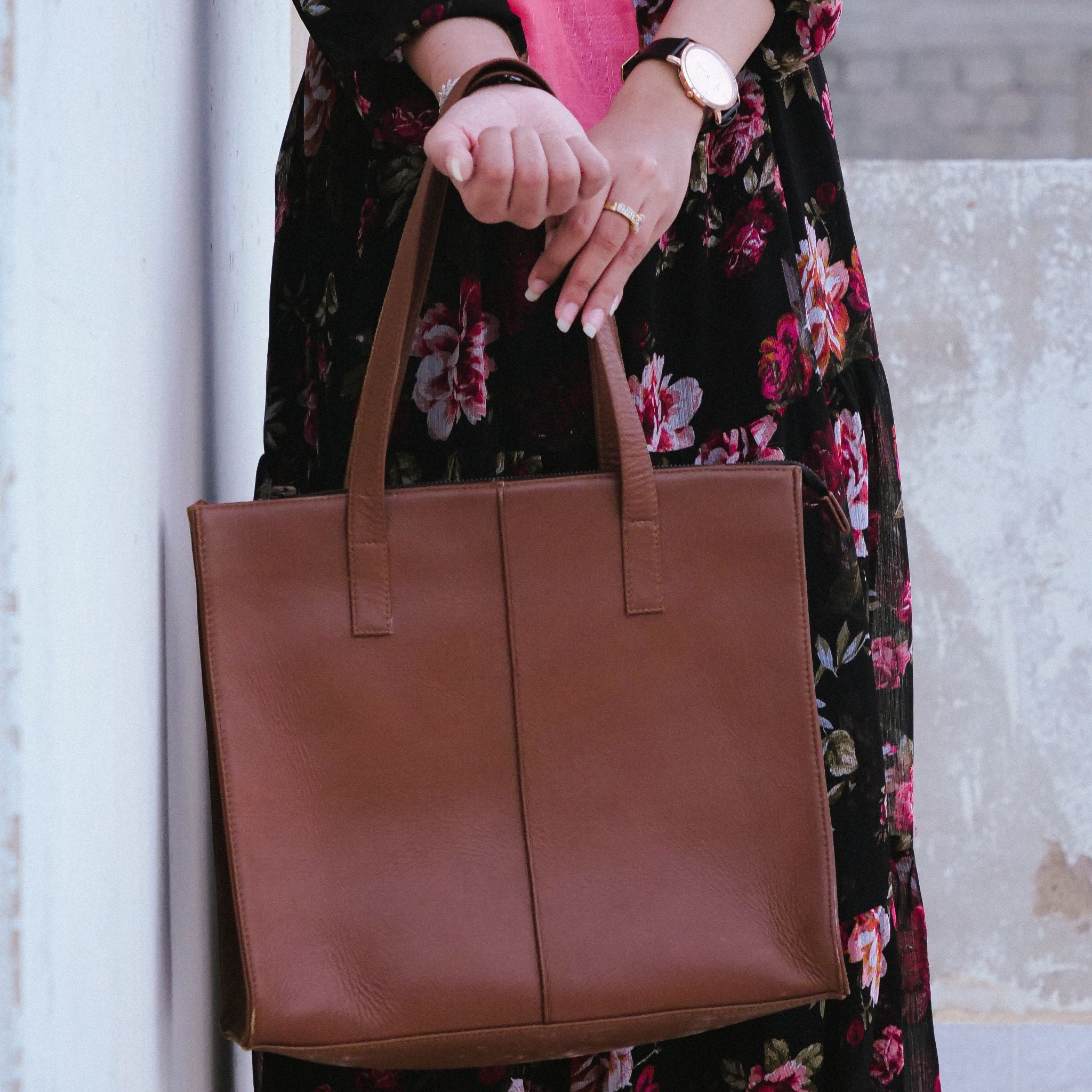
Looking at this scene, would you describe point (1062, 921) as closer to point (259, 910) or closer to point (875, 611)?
point (875, 611)

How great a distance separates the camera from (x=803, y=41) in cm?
76

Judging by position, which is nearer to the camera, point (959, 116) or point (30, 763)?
point (30, 763)

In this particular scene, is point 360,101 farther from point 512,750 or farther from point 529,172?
point 512,750

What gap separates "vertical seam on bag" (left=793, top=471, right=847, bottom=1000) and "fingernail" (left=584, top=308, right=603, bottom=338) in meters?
0.15

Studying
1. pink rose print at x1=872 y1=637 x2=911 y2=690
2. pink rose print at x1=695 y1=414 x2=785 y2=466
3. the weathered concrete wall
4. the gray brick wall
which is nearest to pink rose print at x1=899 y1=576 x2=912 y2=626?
pink rose print at x1=872 y1=637 x2=911 y2=690

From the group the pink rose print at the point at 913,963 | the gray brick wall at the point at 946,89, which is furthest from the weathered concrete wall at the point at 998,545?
the gray brick wall at the point at 946,89

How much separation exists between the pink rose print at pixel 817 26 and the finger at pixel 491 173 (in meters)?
0.27

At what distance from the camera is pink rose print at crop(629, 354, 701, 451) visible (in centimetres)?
76

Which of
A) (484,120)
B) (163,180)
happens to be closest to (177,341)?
(163,180)

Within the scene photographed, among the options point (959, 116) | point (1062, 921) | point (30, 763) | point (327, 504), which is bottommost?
point (1062, 921)

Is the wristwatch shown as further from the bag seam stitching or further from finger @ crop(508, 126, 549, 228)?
the bag seam stitching

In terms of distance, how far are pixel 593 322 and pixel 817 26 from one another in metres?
0.27

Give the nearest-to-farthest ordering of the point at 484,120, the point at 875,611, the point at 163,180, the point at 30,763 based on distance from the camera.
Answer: the point at 30,763 < the point at 484,120 < the point at 163,180 < the point at 875,611

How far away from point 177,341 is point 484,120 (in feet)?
0.96
